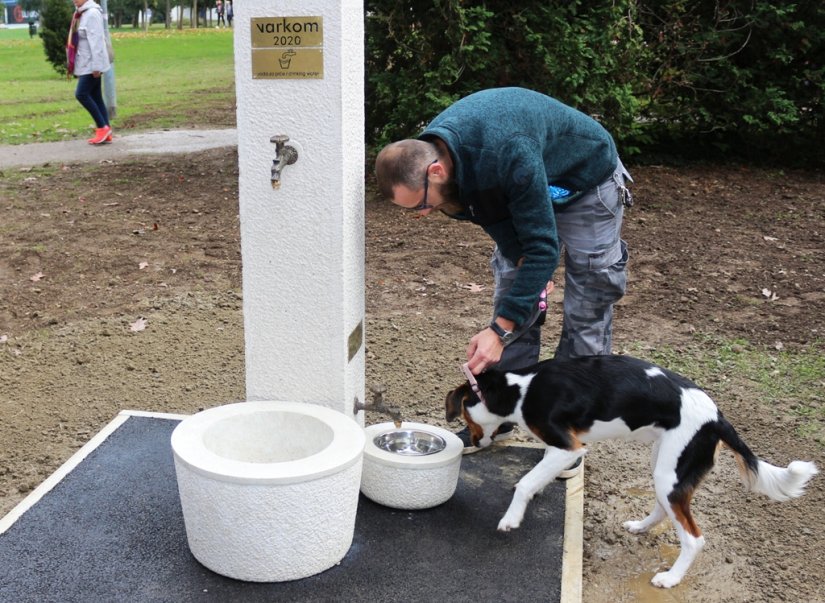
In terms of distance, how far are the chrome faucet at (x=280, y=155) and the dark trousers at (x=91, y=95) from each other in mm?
9021

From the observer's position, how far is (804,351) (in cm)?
564

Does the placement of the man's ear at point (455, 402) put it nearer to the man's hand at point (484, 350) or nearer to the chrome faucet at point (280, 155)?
the man's hand at point (484, 350)

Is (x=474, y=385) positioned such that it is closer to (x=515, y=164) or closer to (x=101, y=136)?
(x=515, y=164)

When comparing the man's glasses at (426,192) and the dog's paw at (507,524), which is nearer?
the man's glasses at (426,192)

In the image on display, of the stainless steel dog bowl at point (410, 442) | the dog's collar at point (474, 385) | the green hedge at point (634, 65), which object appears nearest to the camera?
the dog's collar at point (474, 385)

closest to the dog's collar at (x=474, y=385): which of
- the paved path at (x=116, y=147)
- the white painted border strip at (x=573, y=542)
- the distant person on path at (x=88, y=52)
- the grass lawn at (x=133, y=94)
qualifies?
the white painted border strip at (x=573, y=542)

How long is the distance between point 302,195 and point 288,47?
1.84 ft

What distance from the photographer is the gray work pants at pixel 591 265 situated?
3725mm

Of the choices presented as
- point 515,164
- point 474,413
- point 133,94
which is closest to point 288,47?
point 515,164

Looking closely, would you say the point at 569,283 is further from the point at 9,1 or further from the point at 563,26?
the point at 9,1

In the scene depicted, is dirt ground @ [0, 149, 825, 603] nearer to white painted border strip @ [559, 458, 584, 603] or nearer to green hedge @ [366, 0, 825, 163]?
white painted border strip @ [559, 458, 584, 603]

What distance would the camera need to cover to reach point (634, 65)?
899cm

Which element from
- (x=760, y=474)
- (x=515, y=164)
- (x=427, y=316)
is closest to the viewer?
(x=515, y=164)

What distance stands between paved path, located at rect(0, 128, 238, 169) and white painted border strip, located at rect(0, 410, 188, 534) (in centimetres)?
707
